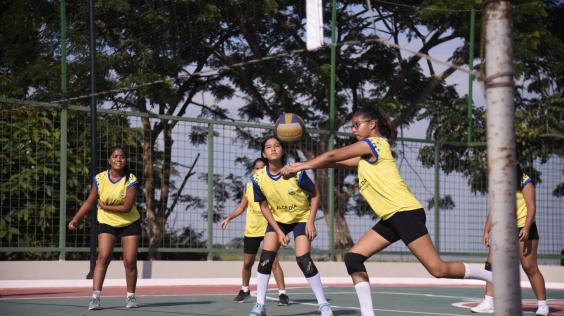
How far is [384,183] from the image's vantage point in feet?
24.6

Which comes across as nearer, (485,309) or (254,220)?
(485,309)

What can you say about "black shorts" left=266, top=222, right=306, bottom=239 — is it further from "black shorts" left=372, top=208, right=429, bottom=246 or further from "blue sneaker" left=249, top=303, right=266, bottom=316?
"black shorts" left=372, top=208, right=429, bottom=246

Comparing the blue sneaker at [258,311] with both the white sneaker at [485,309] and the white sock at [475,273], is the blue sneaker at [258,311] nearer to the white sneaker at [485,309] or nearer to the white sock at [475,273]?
the white sock at [475,273]

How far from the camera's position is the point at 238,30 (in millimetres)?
24734

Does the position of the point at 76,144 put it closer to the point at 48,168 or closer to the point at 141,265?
the point at 48,168

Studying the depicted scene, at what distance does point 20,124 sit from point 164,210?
2.68m

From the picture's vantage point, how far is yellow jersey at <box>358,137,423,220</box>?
7.46 m

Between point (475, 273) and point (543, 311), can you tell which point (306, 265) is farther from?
point (543, 311)

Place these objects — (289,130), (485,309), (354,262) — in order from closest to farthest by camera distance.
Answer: (354,262)
(289,130)
(485,309)

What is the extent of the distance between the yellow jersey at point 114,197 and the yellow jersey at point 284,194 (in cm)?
172

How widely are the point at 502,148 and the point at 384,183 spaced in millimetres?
2540

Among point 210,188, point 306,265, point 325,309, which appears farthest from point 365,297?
point 210,188

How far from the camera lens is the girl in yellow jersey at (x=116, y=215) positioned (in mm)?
10461

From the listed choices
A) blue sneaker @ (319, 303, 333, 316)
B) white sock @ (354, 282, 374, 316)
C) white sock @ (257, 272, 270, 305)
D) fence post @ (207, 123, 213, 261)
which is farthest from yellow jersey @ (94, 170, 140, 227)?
fence post @ (207, 123, 213, 261)
